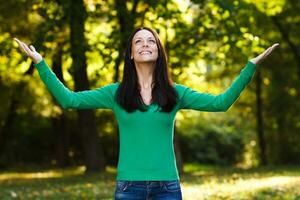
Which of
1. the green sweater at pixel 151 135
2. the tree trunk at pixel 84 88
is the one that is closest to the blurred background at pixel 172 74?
the tree trunk at pixel 84 88

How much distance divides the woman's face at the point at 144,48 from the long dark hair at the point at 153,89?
4 centimetres

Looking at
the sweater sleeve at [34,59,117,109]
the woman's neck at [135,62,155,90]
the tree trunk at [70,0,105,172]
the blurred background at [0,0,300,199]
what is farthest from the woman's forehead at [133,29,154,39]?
the tree trunk at [70,0,105,172]

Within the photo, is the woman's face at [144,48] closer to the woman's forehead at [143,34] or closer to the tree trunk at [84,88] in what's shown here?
the woman's forehead at [143,34]

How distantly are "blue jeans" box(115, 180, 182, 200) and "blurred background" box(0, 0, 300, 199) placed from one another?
756 cm

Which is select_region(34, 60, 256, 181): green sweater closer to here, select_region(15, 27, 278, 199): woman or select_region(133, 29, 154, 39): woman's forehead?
select_region(15, 27, 278, 199): woman

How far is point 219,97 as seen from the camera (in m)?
4.64

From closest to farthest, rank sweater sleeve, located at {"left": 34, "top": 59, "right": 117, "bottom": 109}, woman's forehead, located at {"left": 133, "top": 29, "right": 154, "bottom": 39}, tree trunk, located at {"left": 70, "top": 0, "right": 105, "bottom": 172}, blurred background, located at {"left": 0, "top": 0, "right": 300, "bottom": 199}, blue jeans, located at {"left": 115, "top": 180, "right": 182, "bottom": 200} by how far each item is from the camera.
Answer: blue jeans, located at {"left": 115, "top": 180, "right": 182, "bottom": 200}
sweater sleeve, located at {"left": 34, "top": 59, "right": 117, "bottom": 109}
woman's forehead, located at {"left": 133, "top": 29, "right": 154, "bottom": 39}
blurred background, located at {"left": 0, "top": 0, "right": 300, "bottom": 199}
tree trunk, located at {"left": 70, "top": 0, "right": 105, "bottom": 172}

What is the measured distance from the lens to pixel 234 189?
13250 millimetres

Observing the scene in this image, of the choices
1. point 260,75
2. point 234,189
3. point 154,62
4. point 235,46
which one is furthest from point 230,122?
point 154,62

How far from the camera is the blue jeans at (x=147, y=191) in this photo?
14.7 feet

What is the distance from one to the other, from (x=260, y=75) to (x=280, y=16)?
3.88 metres

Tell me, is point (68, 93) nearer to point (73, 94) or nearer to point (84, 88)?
point (73, 94)

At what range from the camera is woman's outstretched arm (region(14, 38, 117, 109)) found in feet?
15.4

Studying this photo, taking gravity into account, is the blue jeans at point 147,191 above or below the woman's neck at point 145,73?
below
